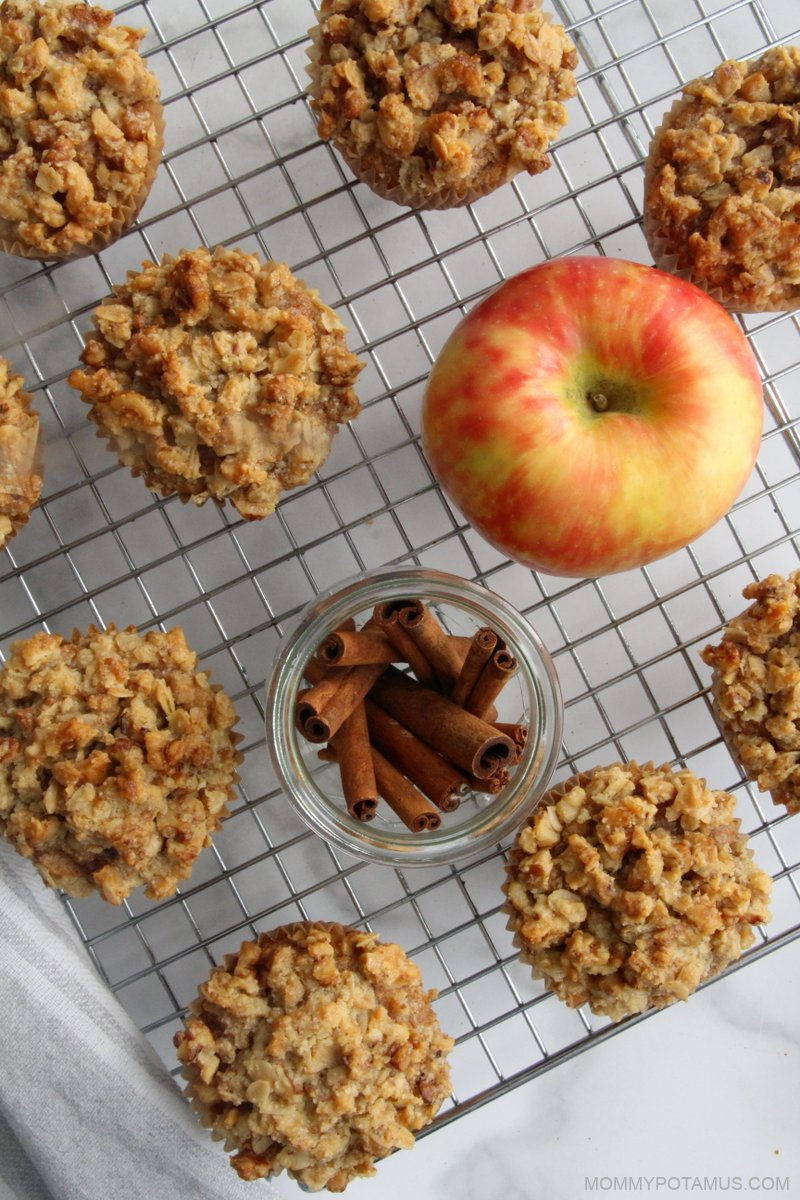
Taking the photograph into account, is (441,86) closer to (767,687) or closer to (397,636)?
(397,636)

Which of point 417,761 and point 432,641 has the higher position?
point 432,641

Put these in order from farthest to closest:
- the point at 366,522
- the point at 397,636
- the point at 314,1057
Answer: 1. the point at 366,522
2. the point at 397,636
3. the point at 314,1057

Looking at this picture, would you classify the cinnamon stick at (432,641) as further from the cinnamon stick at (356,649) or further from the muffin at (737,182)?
the muffin at (737,182)

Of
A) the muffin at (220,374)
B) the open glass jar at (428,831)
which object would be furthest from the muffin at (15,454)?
the open glass jar at (428,831)

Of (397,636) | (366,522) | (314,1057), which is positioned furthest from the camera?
(366,522)

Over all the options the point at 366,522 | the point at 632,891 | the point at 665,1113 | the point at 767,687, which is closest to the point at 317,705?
the point at 366,522

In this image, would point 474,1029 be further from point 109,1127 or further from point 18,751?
point 18,751

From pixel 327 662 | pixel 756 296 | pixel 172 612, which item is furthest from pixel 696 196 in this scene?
pixel 172 612
